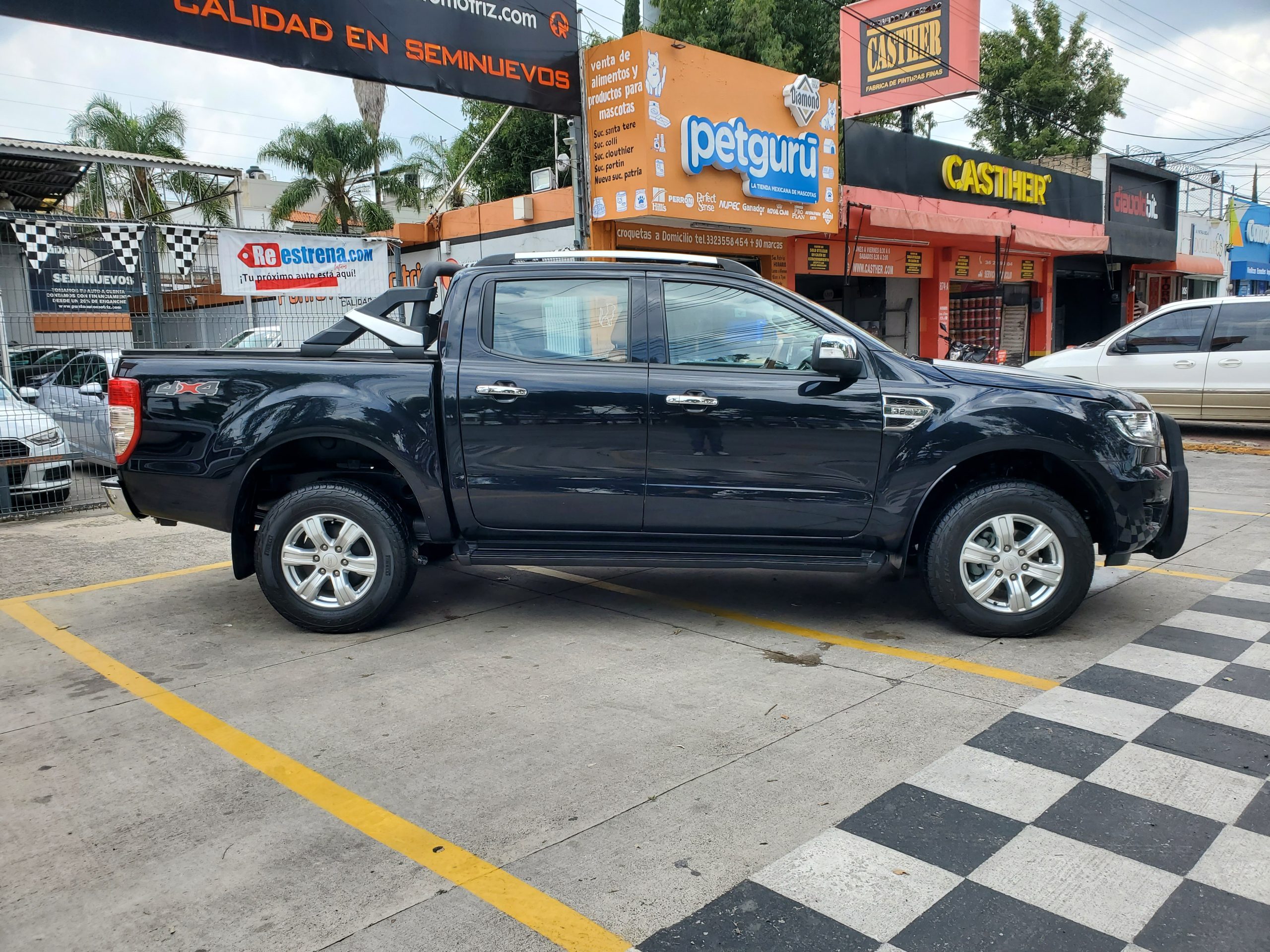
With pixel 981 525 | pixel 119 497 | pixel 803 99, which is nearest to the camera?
pixel 981 525

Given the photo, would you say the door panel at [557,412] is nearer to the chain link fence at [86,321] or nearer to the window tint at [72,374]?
the chain link fence at [86,321]

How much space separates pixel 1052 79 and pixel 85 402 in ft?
131

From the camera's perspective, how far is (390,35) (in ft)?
38.6

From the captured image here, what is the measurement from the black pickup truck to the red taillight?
0.6 inches

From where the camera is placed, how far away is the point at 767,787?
338cm

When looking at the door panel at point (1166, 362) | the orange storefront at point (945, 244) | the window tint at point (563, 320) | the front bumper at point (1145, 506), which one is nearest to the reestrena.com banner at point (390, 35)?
the orange storefront at point (945, 244)

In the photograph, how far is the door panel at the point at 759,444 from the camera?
488cm

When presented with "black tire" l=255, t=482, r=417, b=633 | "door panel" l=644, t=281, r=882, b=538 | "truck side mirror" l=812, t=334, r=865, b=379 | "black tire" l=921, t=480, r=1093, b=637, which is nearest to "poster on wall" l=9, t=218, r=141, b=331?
"black tire" l=255, t=482, r=417, b=633

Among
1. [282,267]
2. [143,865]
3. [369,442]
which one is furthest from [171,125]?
[143,865]

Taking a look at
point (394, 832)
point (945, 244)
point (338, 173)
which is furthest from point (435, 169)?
point (394, 832)

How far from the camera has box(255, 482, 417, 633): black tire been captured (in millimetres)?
5020

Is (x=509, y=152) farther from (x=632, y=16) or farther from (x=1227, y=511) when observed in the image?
(x=1227, y=511)

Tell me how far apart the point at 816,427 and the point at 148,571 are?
4.78m

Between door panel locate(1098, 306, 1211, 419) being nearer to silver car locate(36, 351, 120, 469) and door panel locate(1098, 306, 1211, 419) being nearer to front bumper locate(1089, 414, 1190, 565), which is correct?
front bumper locate(1089, 414, 1190, 565)
